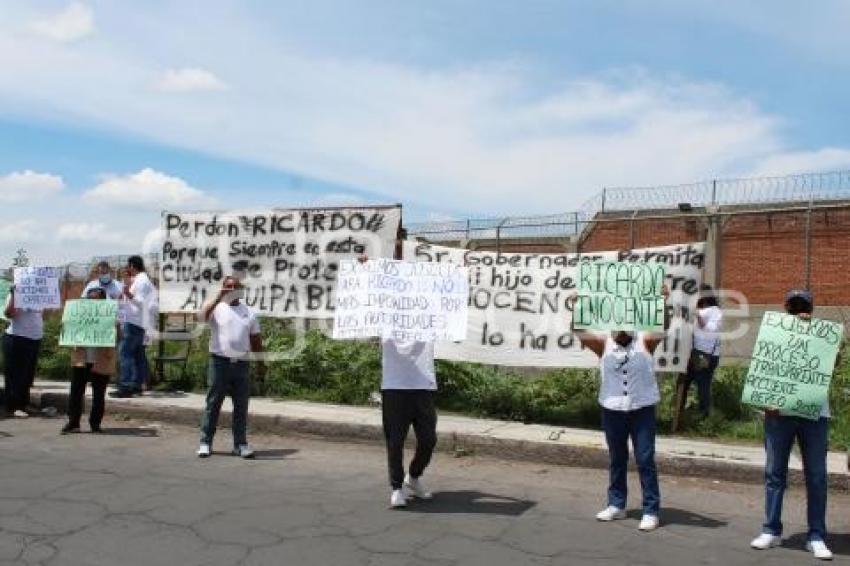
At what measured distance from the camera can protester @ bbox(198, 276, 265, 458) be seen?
8609 mm

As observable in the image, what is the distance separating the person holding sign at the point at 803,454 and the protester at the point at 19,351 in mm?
8677

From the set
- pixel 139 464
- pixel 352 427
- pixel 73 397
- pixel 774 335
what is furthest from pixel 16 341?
pixel 774 335

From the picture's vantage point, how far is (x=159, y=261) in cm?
1264

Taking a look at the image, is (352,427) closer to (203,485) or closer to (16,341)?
(203,485)

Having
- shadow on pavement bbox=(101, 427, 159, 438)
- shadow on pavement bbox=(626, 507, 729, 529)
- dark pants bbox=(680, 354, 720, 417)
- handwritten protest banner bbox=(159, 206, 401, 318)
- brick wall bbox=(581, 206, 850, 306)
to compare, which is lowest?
shadow on pavement bbox=(626, 507, 729, 529)

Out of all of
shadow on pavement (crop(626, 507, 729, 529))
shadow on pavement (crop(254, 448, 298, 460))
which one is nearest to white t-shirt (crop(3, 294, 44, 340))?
shadow on pavement (crop(254, 448, 298, 460))

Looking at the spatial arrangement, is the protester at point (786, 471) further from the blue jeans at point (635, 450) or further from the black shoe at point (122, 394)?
the black shoe at point (122, 394)

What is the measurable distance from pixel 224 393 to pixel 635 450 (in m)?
4.22

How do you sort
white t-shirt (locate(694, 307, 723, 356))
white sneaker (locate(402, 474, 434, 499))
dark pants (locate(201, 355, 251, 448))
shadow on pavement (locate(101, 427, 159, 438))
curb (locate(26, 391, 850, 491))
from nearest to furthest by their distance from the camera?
white sneaker (locate(402, 474, 434, 499)) → curb (locate(26, 391, 850, 491)) → dark pants (locate(201, 355, 251, 448)) → shadow on pavement (locate(101, 427, 159, 438)) → white t-shirt (locate(694, 307, 723, 356))

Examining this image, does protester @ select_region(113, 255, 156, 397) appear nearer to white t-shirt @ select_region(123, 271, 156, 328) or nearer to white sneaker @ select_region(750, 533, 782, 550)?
white t-shirt @ select_region(123, 271, 156, 328)

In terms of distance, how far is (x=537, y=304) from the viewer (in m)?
10.3

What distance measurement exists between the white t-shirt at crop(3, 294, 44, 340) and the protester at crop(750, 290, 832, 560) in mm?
8815

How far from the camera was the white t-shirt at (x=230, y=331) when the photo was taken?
858 cm

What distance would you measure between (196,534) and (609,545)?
274cm
